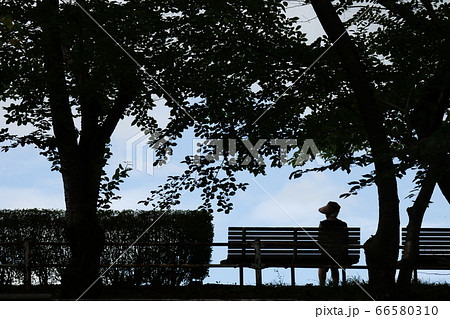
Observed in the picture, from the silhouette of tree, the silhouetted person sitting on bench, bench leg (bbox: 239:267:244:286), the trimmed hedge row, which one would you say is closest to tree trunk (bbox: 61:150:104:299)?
the silhouette of tree

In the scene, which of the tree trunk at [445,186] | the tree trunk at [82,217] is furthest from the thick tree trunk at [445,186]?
the tree trunk at [82,217]

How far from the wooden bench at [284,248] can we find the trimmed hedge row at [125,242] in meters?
1.00

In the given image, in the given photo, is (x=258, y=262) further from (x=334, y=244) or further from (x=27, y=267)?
(x=27, y=267)

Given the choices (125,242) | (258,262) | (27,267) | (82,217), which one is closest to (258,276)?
(258,262)

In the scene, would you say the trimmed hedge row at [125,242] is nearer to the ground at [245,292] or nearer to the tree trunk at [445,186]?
the ground at [245,292]

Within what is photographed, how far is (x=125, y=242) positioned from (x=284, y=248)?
3.82 metres

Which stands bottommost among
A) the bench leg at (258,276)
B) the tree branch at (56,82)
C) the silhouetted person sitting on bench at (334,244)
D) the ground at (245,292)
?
the ground at (245,292)

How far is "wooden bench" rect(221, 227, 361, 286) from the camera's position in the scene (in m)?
14.0

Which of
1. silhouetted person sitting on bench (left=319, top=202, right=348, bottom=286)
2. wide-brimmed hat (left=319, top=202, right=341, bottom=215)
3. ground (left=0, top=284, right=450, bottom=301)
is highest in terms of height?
wide-brimmed hat (left=319, top=202, right=341, bottom=215)

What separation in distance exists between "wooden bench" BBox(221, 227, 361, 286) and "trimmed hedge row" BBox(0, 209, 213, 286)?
3.28 feet

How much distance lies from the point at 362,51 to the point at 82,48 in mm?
5434

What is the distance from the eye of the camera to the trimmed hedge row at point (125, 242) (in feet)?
48.4

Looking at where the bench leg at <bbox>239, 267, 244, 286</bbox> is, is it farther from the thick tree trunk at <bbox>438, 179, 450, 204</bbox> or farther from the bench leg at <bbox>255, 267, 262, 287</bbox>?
the thick tree trunk at <bbox>438, 179, 450, 204</bbox>

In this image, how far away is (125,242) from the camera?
15.1m
